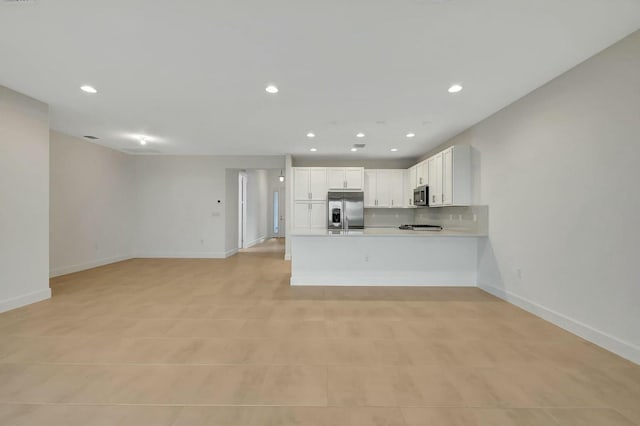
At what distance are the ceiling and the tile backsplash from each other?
1.58 metres

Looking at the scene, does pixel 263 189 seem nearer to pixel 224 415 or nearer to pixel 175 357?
pixel 175 357

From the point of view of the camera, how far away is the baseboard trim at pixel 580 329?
2414mm

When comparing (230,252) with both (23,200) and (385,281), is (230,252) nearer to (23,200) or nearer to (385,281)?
(23,200)

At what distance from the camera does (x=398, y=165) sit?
8172 mm

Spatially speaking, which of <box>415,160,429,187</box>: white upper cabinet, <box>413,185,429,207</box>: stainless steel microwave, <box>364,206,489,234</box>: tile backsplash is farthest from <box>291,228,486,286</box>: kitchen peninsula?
<box>415,160,429,187</box>: white upper cabinet

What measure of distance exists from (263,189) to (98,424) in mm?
10898

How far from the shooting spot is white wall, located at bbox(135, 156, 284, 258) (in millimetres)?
7777

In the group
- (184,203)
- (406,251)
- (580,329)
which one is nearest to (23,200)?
(184,203)

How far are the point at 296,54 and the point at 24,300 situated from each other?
180 inches

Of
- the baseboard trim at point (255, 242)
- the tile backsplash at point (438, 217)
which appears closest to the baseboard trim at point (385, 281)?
the tile backsplash at point (438, 217)

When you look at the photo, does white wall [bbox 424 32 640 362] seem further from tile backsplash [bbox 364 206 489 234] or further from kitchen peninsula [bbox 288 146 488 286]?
kitchen peninsula [bbox 288 146 488 286]

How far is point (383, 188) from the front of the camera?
25.2 feet

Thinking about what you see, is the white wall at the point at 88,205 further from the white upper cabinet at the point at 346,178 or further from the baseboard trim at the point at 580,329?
the baseboard trim at the point at 580,329

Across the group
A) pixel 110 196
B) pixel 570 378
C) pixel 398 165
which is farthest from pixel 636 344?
pixel 110 196
